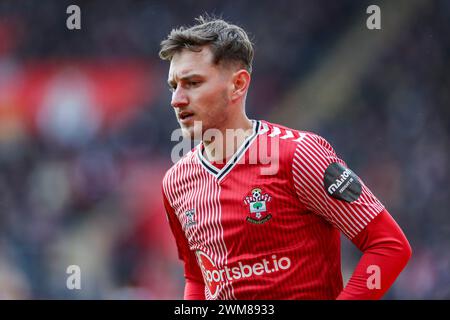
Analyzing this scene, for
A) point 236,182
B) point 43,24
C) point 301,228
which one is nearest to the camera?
point 301,228

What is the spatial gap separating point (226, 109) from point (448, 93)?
527cm

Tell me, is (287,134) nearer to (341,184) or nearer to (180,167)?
(341,184)

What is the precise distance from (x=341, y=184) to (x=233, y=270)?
55 centimetres

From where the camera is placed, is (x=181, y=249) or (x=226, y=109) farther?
(x=181, y=249)

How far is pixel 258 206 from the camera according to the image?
2.67 metres

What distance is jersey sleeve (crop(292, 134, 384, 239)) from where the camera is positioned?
8.25 feet

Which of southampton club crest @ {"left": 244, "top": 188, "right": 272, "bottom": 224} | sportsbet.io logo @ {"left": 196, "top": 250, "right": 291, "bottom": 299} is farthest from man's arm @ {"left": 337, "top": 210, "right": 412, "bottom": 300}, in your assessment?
southampton club crest @ {"left": 244, "top": 188, "right": 272, "bottom": 224}

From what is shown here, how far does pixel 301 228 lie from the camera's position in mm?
2637

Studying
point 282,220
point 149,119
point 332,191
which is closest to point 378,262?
point 332,191

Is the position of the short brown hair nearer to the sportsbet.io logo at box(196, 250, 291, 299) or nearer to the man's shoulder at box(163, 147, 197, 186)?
the man's shoulder at box(163, 147, 197, 186)
